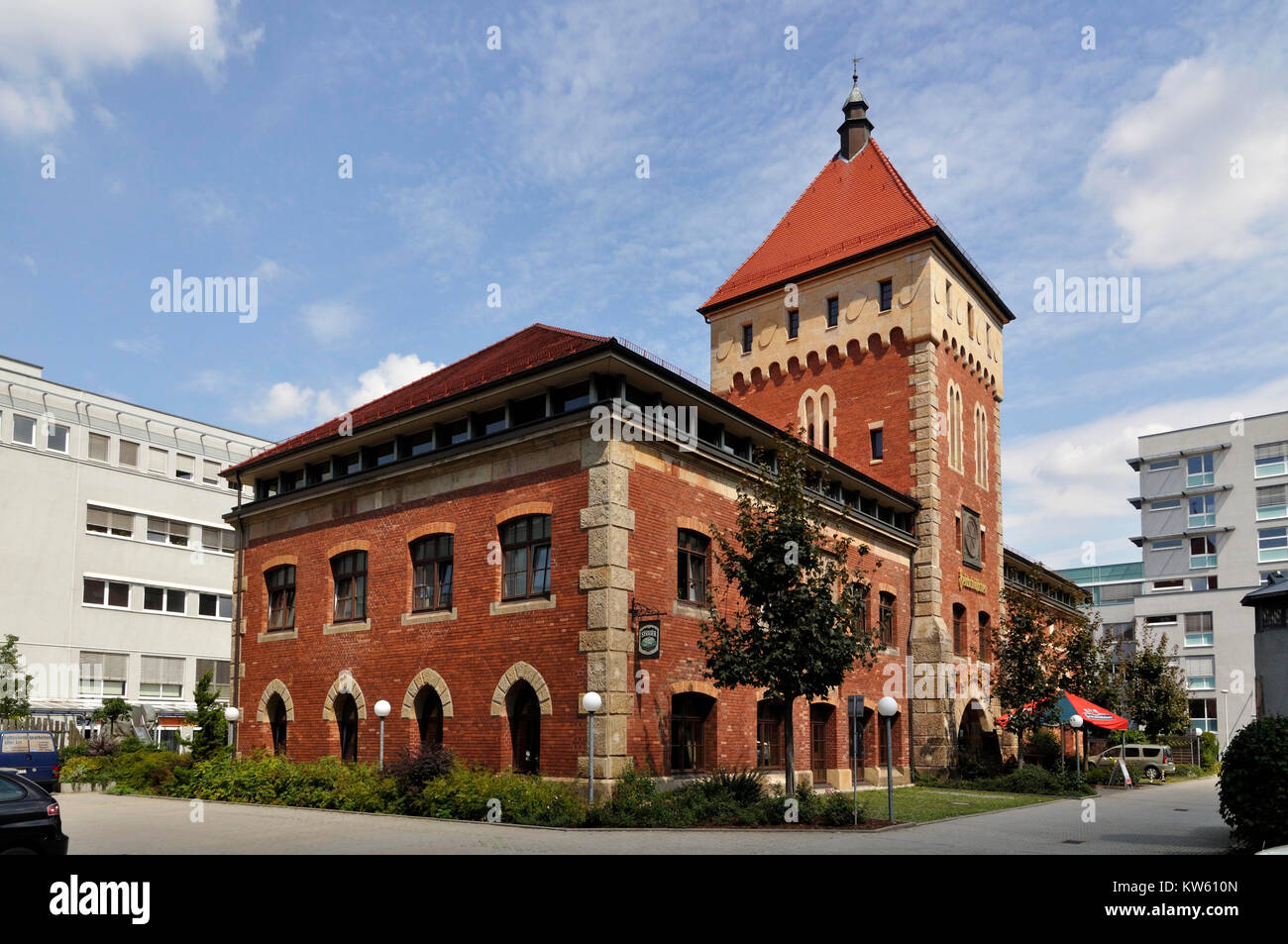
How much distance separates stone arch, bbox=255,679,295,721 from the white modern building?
18.9 metres

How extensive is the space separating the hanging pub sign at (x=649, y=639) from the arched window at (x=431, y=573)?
530cm

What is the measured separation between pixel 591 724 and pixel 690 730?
360cm

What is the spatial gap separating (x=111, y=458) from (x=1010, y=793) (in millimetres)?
45076

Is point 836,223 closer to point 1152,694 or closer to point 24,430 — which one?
point 1152,694

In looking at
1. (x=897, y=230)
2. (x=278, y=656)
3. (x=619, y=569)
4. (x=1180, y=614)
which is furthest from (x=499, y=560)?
(x=1180, y=614)

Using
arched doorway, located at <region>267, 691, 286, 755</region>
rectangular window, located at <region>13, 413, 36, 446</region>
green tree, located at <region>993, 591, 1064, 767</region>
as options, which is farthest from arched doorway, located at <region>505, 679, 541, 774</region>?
rectangular window, located at <region>13, 413, 36, 446</region>

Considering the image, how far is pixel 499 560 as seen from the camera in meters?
22.3

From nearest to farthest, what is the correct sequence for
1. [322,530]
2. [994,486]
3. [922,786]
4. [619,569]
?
[619,569] < [322,530] < [922,786] < [994,486]

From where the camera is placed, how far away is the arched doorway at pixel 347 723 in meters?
25.7

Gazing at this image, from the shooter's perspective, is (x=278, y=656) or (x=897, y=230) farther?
(x=897, y=230)

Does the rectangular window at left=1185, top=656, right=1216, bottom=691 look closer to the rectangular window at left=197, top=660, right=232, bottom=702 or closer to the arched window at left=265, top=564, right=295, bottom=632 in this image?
the rectangular window at left=197, top=660, right=232, bottom=702

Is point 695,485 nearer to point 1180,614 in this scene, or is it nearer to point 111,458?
point 111,458

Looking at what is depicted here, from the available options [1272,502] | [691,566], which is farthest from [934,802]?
[1272,502]
